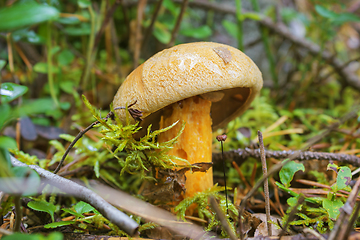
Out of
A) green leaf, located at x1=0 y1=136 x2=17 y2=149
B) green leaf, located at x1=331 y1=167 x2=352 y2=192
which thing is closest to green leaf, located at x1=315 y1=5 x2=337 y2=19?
green leaf, located at x1=331 y1=167 x2=352 y2=192

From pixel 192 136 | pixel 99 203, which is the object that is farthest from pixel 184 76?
pixel 99 203

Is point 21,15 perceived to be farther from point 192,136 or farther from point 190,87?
point 192,136

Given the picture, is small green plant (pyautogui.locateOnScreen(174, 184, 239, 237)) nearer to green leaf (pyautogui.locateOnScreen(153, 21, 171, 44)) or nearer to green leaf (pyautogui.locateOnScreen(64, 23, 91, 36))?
green leaf (pyautogui.locateOnScreen(153, 21, 171, 44))

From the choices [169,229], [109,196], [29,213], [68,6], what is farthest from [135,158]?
[68,6]

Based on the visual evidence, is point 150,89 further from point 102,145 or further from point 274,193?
point 274,193

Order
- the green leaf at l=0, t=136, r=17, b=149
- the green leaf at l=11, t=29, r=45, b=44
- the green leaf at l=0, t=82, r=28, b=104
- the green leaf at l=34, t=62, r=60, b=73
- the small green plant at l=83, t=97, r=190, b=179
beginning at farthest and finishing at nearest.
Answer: the green leaf at l=34, t=62, r=60, b=73 < the green leaf at l=11, t=29, r=45, b=44 < the green leaf at l=0, t=82, r=28, b=104 < the small green plant at l=83, t=97, r=190, b=179 < the green leaf at l=0, t=136, r=17, b=149

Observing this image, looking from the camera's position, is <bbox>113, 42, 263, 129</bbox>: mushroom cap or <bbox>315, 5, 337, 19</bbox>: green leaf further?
<bbox>315, 5, 337, 19</bbox>: green leaf
